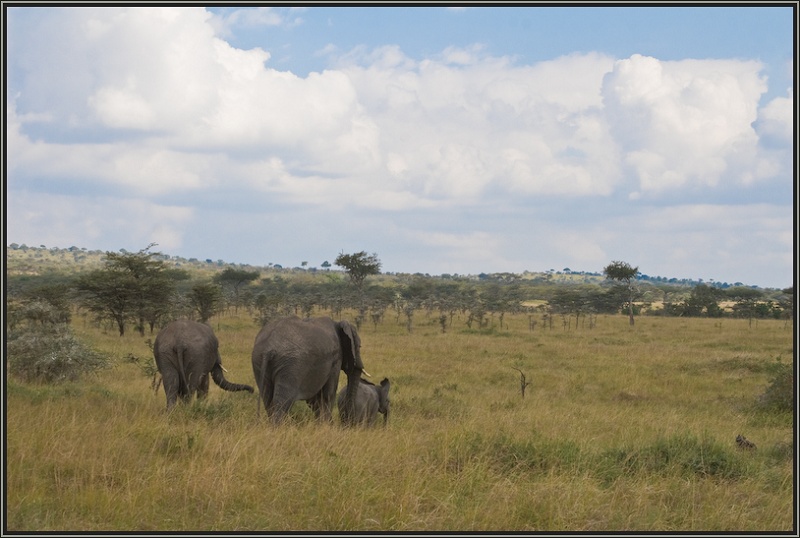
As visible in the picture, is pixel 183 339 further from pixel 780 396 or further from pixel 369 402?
pixel 780 396

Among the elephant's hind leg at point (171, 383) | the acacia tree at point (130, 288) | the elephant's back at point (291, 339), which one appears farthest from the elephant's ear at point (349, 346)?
the acacia tree at point (130, 288)

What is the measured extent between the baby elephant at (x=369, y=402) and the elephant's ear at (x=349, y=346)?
0.45 metres

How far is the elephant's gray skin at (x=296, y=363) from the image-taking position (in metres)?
9.59

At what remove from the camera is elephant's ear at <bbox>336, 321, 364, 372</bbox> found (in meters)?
10.6

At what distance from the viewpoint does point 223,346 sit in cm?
2667

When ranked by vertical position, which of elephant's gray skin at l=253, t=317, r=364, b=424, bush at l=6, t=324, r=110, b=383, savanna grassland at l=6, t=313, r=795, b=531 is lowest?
bush at l=6, t=324, r=110, b=383

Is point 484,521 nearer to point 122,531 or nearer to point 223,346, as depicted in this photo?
point 122,531

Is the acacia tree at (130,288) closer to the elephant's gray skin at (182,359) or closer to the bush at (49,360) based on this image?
the bush at (49,360)

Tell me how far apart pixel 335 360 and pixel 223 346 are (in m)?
17.4

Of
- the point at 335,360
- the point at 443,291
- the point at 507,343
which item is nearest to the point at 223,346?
the point at 507,343

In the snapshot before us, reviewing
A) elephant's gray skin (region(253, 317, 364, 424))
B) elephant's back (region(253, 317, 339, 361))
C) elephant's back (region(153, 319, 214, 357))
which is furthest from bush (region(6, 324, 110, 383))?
elephant's back (region(253, 317, 339, 361))

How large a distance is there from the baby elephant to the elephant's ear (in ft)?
1.47

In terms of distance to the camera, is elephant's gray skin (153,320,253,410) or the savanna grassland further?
elephant's gray skin (153,320,253,410)

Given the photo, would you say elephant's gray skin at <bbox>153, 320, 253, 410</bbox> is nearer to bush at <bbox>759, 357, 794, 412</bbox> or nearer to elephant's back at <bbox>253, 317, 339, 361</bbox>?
elephant's back at <bbox>253, 317, 339, 361</bbox>
